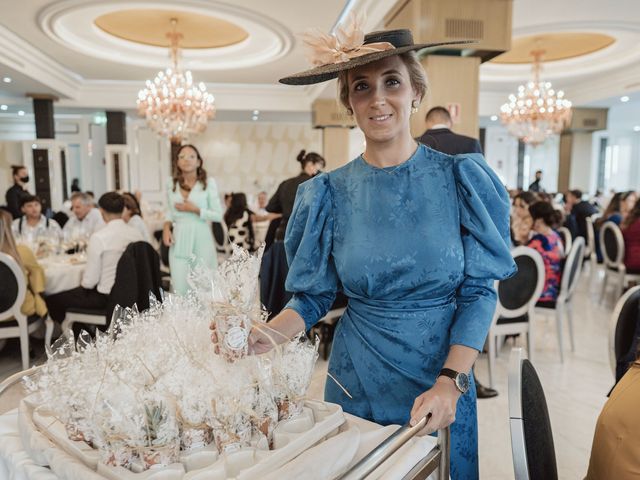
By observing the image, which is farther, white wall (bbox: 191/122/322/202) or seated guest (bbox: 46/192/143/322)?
white wall (bbox: 191/122/322/202)

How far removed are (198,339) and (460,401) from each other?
699 millimetres

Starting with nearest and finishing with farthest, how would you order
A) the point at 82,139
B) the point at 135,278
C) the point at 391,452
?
the point at 391,452
the point at 135,278
the point at 82,139

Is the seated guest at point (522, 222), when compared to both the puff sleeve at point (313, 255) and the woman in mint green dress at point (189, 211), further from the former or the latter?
the puff sleeve at point (313, 255)

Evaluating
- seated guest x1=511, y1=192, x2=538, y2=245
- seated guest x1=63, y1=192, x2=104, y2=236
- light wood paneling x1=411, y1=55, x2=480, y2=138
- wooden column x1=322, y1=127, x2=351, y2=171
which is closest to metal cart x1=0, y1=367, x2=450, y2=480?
seated guest x1=511, y1=192, x2=538, y2=245

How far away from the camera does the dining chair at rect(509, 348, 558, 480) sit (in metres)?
1.01

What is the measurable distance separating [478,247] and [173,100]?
275 inches

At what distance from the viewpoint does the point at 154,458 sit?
0.88 meters

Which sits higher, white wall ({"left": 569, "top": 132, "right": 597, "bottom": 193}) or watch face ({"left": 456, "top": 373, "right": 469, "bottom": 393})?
white wall ({"left": 569, "top": 132, "right": 597, "bottom": 193})

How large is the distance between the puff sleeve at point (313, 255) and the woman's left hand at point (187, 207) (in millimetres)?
2904

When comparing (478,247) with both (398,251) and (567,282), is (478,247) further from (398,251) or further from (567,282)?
(567,282)

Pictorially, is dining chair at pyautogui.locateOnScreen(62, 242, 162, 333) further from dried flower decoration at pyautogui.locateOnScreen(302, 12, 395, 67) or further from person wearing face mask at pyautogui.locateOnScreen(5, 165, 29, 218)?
person wearing face mask at pyautogui.locateOnScreen(5, 165, 29, 218)

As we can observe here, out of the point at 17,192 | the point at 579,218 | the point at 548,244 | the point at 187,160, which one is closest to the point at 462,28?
the point at 548,244

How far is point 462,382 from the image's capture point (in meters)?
1.13

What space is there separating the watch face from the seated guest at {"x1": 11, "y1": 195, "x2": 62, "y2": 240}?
4.71 meters
